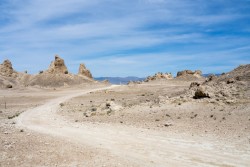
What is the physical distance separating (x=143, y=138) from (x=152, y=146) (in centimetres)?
199

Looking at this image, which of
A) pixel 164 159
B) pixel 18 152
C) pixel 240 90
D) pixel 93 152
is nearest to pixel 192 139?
pixel 164 159

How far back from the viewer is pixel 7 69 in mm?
89812

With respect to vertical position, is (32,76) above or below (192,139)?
above

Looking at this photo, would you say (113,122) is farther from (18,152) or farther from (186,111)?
(18,152)

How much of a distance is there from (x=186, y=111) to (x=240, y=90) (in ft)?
16.9

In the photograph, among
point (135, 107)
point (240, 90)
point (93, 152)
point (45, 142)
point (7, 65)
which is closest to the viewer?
point (93, 152)

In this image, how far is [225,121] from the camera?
18266mm

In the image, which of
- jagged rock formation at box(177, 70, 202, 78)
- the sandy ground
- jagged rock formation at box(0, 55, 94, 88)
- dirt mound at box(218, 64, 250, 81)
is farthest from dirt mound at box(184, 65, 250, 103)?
jagged rock formation at box(0, 55, 94, 88)

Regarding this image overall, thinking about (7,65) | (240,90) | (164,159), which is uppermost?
(7,65)

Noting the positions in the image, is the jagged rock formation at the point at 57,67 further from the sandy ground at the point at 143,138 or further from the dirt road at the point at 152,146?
the dirt road at the point at 152,146

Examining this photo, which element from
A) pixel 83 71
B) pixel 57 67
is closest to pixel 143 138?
pixel 57 67

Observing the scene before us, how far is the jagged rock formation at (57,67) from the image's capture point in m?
91.6

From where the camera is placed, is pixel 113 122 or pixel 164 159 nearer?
pixel 164 159

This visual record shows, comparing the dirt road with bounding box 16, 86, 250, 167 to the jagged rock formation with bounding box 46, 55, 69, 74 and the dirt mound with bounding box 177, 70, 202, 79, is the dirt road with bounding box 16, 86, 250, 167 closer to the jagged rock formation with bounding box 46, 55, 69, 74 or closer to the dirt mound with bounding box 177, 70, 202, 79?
the dirt mound with bounding box 177, 70, 202, 79
